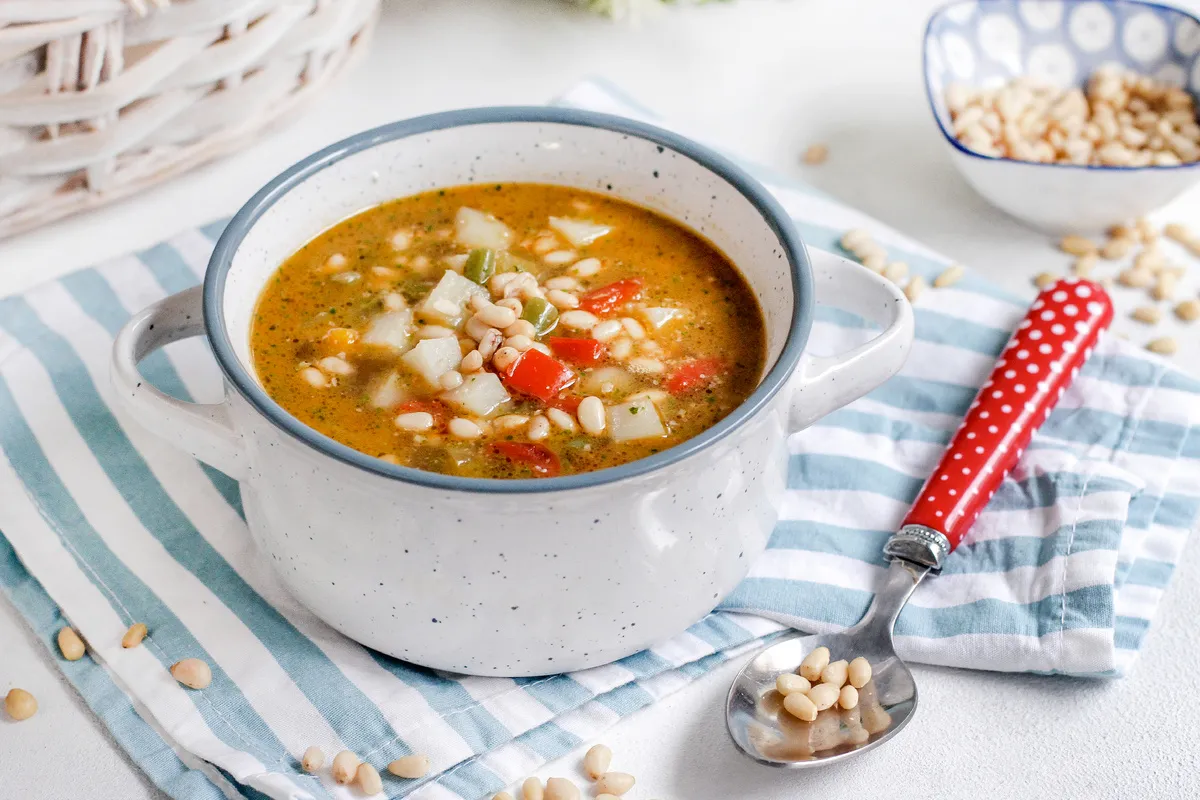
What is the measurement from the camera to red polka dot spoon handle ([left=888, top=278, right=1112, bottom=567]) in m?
2.26

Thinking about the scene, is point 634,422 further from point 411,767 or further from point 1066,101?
point 1066,101

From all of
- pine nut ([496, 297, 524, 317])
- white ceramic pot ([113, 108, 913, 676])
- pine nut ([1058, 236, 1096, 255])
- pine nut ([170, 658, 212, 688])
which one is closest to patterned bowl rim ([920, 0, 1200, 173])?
pine nut ([1058, 236, 1096, 255])

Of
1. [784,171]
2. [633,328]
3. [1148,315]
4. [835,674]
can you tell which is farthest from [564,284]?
[1148,315]

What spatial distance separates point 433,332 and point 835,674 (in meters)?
0.86

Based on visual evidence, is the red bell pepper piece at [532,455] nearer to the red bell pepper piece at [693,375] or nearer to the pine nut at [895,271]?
the red bell pepper piece at [693,375]

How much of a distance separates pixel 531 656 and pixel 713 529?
1.11ft

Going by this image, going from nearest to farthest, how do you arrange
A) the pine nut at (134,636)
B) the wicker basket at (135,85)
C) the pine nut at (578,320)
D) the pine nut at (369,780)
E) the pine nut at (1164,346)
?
the pine nut at (369,780), the pine nut at (134,636), the pine nut at (578,320), the wicker basket at (135,85), the pine nut at (1164,346)

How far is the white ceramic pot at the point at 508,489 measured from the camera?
1.75 m

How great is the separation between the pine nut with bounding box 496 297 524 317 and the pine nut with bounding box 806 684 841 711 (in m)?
0.77

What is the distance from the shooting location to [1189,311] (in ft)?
9.41

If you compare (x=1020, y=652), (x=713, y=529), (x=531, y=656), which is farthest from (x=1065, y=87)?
(x=531, y=656)

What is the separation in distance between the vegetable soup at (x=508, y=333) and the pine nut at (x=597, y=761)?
16.6 inches

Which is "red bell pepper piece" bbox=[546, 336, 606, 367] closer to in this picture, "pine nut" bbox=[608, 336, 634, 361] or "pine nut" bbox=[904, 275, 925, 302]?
"pine nut" bbox=[608, 336, 634, 361]

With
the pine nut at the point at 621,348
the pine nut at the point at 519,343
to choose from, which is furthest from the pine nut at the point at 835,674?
the pine nut at the point at 519,343
